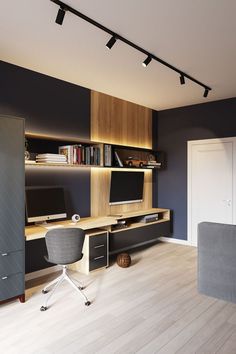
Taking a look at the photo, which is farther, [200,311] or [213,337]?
[200,311]

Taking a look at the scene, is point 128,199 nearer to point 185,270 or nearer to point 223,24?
point 185,270

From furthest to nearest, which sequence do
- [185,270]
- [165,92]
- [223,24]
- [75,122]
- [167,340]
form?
[165,92] → [75,122] → [185,270] → [223,24] → [167,340]

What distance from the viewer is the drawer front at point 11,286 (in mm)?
2902

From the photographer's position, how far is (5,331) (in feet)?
8.23

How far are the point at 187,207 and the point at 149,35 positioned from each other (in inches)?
144

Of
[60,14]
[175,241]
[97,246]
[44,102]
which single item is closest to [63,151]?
[44,102]

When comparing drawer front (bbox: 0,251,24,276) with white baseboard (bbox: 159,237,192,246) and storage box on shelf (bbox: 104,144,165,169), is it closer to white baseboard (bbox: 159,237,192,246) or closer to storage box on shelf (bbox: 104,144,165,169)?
storage box on shelf (bbox: 104,144,165,169)

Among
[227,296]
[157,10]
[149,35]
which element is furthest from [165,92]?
[227,296]

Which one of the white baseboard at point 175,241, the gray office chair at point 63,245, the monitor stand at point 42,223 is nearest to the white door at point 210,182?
the white baseboard at point 175,241

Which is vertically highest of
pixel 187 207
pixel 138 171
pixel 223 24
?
pixel 223 24

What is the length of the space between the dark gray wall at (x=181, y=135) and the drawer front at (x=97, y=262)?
86.4 inches

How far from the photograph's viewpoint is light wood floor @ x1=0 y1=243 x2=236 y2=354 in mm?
2289

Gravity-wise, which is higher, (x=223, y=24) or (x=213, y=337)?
(x=223, y=24)

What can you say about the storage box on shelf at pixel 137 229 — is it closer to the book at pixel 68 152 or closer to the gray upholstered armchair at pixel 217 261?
the book at pixel 68 152
